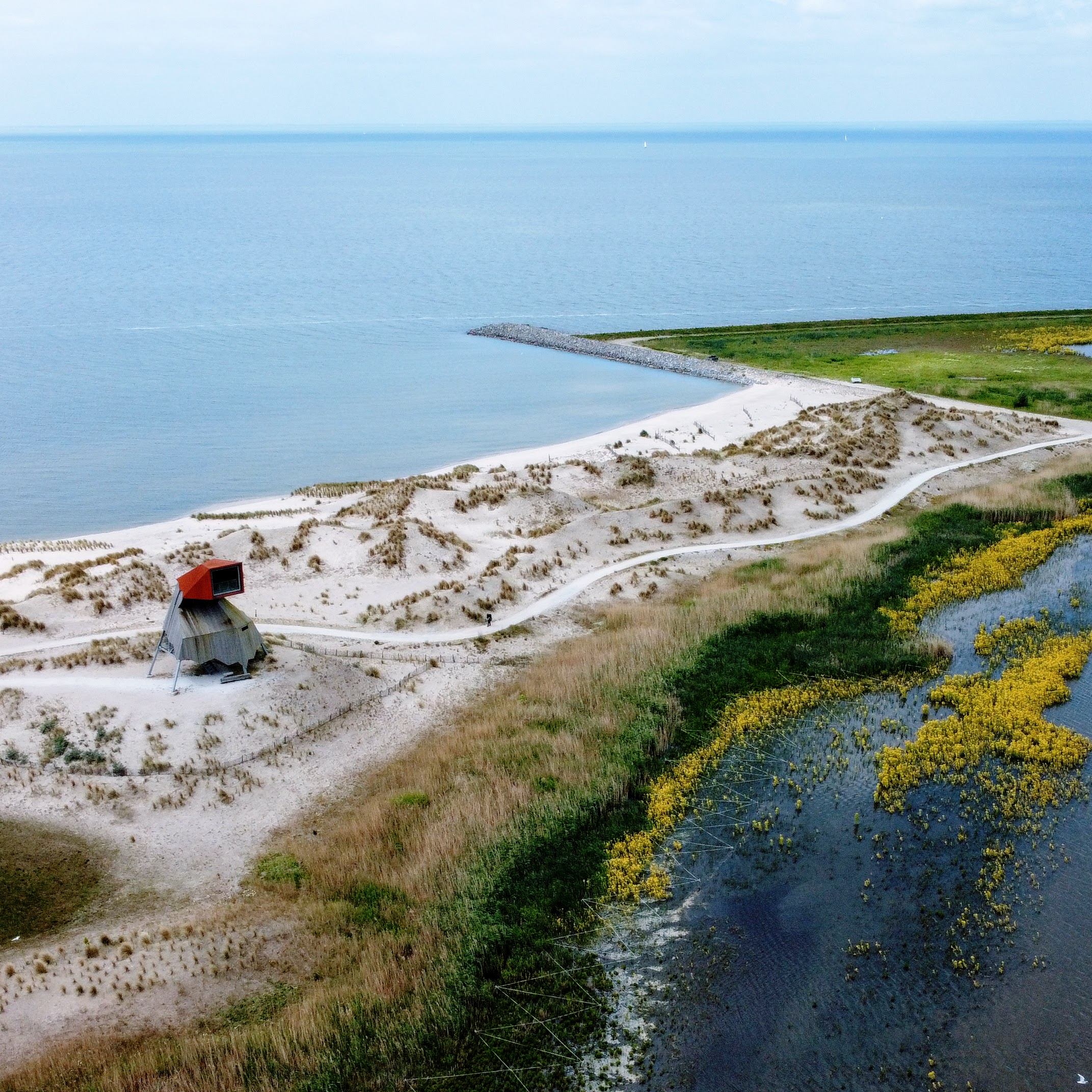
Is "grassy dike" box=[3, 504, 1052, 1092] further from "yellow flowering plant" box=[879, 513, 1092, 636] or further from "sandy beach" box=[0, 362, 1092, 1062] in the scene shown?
"sandy beach" box=[0, 362, 1092, 1062]

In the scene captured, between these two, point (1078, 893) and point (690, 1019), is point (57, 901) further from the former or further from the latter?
point (1078, 893)

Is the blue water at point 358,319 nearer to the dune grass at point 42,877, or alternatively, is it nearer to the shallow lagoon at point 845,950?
the dune grass at point 42,877

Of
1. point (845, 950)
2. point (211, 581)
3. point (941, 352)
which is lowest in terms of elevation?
point (845, 950)

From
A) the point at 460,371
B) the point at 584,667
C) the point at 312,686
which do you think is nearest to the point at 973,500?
the point at 584,667

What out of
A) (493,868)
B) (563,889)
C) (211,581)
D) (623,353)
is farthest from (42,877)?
(623,353)

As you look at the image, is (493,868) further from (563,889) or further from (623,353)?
(623,353)

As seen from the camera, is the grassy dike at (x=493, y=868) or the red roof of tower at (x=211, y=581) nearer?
the grassy dike at (x=493, y=868)

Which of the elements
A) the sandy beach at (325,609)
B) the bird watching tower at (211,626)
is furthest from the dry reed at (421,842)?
the bird watching tower at (211,626)
